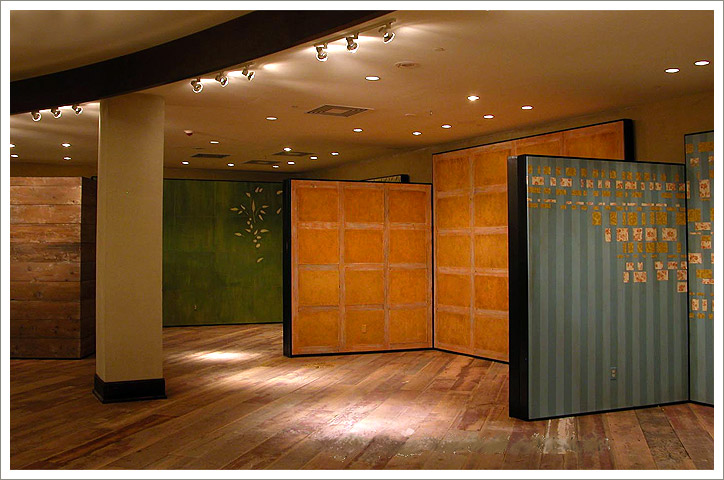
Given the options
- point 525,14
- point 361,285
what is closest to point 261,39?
point 525,14

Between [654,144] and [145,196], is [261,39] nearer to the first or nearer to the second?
[145,196]

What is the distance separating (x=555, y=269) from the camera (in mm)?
7000

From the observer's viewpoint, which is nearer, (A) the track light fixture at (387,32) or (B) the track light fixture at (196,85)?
(A) the track light fixture at (387,32)

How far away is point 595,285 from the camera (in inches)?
Answer: 285

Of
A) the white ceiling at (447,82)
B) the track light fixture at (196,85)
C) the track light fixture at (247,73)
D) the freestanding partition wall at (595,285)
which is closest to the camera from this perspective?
the white ceiling at (447,82)

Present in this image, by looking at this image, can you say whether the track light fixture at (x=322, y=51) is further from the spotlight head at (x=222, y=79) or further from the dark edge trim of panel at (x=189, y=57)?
the spotlight head at (x=222, y=79)

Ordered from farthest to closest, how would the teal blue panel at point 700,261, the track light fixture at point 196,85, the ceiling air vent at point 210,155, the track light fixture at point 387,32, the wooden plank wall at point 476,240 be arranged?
the ceiling air vent at point 210,155 → the wooden plank wall at point 476,240 → the teal blue panel at point 700,261 → the track light fixture at point 196,85 → the track light fixture at point 387,32

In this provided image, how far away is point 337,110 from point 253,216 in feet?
24.3

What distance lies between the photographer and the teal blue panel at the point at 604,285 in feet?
22.7

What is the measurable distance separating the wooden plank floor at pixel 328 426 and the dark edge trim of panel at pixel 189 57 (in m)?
3.14

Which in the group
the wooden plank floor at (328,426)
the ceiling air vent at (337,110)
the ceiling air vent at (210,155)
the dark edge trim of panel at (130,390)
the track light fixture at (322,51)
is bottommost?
the wooden plank floor at (328,426)

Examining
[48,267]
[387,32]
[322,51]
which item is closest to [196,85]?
[322,51]

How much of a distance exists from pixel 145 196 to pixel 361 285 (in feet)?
14.0

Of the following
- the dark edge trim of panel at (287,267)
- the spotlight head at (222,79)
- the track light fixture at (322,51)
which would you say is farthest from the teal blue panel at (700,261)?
the dark edge trim of panel at (287,267)
